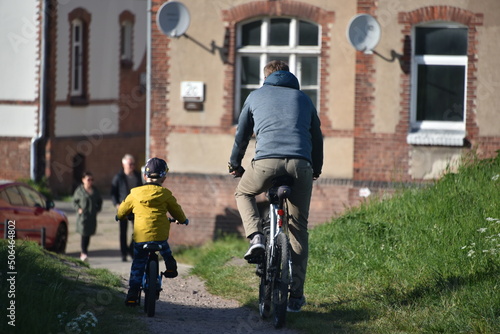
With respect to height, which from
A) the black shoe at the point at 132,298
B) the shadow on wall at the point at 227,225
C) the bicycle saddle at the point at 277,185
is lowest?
the shadow on wall at the point at 227,225

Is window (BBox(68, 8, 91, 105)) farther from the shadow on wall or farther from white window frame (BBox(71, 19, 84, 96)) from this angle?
the shadow on wall

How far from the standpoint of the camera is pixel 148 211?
7840 mm

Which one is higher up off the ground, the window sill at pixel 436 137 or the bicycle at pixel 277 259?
the window sill at pixel 436 137

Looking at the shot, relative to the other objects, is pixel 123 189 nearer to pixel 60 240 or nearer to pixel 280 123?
pixel 60 240

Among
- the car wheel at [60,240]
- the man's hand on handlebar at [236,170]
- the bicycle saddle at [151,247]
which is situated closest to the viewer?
the man's hand on handlebar at [236,170]

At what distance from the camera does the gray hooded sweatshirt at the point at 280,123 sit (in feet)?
23.7

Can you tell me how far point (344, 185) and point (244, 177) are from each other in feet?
27.7

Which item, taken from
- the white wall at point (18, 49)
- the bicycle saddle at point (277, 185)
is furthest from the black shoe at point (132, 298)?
the white wall at point (18, 49)

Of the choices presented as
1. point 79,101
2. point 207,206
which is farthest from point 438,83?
point 79,101

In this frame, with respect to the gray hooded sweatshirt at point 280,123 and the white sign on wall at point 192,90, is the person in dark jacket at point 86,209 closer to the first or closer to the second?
the white sign on wall at point 192,90

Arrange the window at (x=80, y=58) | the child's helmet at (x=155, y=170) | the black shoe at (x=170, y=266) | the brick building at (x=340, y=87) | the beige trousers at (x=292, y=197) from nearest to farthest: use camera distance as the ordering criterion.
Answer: the beige trousers at (x=292, y=197), the child's helmet at (x=155, y=170), the black shoe at (x=170, y=266), the brick building at (x=340, y=87), the window at (x=80, y=58)

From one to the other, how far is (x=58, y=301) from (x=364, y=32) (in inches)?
366

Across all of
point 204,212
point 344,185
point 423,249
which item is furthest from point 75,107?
point 423,249

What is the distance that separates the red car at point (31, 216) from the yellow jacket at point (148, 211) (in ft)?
19.9
